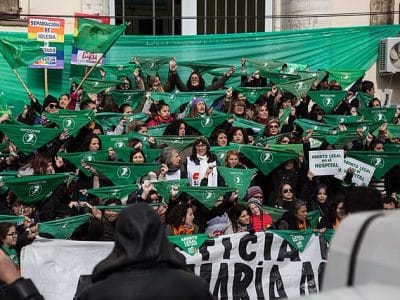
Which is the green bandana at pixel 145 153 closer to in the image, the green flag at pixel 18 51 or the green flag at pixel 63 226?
the green flag at pixel 63 226

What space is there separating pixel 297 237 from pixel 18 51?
530cm

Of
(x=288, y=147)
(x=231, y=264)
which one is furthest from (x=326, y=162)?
(x=231, y=264)

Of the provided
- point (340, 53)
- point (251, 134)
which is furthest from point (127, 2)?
point (251, 134)

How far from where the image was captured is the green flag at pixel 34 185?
25.5ft

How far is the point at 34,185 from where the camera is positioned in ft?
25.9

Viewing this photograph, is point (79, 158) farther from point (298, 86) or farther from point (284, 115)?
point (298, 86)

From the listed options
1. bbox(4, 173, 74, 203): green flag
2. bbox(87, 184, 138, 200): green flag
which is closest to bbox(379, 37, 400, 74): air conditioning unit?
bbox(87, 184, 138, 200): green flag

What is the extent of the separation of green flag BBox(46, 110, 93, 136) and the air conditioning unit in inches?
238

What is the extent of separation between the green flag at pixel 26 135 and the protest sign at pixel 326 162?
3.21m

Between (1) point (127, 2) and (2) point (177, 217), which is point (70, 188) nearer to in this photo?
(2) point (177, 217)

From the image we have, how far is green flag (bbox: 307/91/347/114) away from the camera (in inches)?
431

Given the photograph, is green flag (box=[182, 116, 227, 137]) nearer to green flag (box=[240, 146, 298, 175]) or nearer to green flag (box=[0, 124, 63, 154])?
green flag (box=[240, 146, 298, 175])

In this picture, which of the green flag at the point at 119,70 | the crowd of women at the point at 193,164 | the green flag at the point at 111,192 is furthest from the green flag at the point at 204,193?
the green flag at the point at 119,70

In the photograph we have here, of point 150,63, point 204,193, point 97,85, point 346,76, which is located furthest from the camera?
point 346,76
